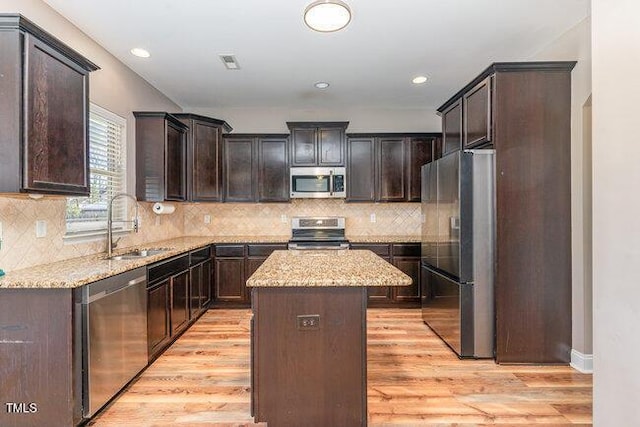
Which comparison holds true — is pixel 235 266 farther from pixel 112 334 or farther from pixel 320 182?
pixel 112 334

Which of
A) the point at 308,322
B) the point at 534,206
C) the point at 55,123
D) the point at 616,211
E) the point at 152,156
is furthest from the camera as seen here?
the point at 152,156

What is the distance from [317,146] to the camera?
4.59 m

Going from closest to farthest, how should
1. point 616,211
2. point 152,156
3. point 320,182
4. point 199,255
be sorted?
point 616,211 < point 152,156 < point 199,255 < point 320,182

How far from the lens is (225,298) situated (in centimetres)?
432

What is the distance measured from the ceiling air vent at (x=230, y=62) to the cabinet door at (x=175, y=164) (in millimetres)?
959

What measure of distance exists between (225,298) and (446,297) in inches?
109

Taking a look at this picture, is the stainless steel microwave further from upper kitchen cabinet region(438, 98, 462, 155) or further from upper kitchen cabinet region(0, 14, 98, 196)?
upper kitchen cabinet region(0, 14, 98, 196)

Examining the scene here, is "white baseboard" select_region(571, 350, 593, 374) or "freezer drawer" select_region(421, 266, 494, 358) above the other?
"freezer drawer" select_region(421, 266, 494, 358)

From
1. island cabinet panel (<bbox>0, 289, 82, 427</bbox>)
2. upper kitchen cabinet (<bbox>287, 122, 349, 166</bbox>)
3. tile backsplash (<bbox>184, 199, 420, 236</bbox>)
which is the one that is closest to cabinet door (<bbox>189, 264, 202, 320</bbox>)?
tile backsplash (<bbox>184, 199, 420, 236</bbox>)

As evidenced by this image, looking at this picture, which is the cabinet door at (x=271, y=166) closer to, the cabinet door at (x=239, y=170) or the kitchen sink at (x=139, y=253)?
the cabinet door at (x=239, y=170)

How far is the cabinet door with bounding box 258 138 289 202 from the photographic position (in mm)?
4621

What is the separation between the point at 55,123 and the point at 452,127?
11.2 feet

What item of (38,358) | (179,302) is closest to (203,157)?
(179,302)

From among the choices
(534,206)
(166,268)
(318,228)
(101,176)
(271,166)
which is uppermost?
(271,166)
